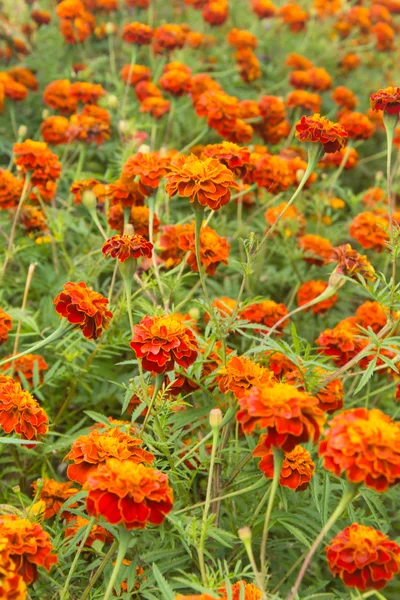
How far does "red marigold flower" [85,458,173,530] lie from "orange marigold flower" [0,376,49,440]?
0.39 m

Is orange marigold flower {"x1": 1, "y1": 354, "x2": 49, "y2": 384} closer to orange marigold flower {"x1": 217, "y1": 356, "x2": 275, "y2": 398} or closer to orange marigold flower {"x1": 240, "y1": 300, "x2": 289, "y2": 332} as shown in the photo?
orange marigold flower {"x1": 240, "y1": 300, "x2": 289, "y2": 332}

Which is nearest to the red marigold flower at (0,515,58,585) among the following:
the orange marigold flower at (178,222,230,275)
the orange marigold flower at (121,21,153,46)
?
the orange marigold flower at (178,222,230,275)

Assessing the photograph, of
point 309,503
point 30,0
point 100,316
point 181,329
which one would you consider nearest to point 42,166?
point 100,316

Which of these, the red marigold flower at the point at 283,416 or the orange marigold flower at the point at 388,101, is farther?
the orange marigold flower at the point at 388,101

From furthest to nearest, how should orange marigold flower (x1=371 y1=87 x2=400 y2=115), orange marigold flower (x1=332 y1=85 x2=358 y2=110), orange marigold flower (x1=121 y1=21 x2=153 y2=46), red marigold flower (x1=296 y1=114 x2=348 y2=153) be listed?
orange marigold flower (x1=332 y1=85 x2=358 y2=110) → orange marigold flower (x1=121 y1=21 x2=153 y2=46) → orange marigold flower (x1=371 y1=87 x2=400 y2=115) → red marigold flower (x1=296 y1=114 x2=348 y2=153)

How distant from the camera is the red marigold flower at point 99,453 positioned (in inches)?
53.9

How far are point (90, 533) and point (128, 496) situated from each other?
442 mm

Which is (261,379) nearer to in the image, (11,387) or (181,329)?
(181,329)

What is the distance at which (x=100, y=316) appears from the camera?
1.60m

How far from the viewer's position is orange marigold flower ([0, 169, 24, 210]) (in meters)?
2.34

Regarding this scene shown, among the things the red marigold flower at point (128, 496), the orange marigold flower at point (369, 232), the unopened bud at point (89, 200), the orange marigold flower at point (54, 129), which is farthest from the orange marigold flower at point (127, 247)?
the orange marigold flower at point (54, 129)

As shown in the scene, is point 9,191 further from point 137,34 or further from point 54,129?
point 137,34

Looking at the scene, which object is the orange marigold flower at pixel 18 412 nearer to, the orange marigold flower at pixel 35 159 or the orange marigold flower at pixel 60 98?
the orange marigold flower at pixel 35 159

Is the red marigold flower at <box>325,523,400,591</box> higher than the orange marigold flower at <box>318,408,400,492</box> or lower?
lower
